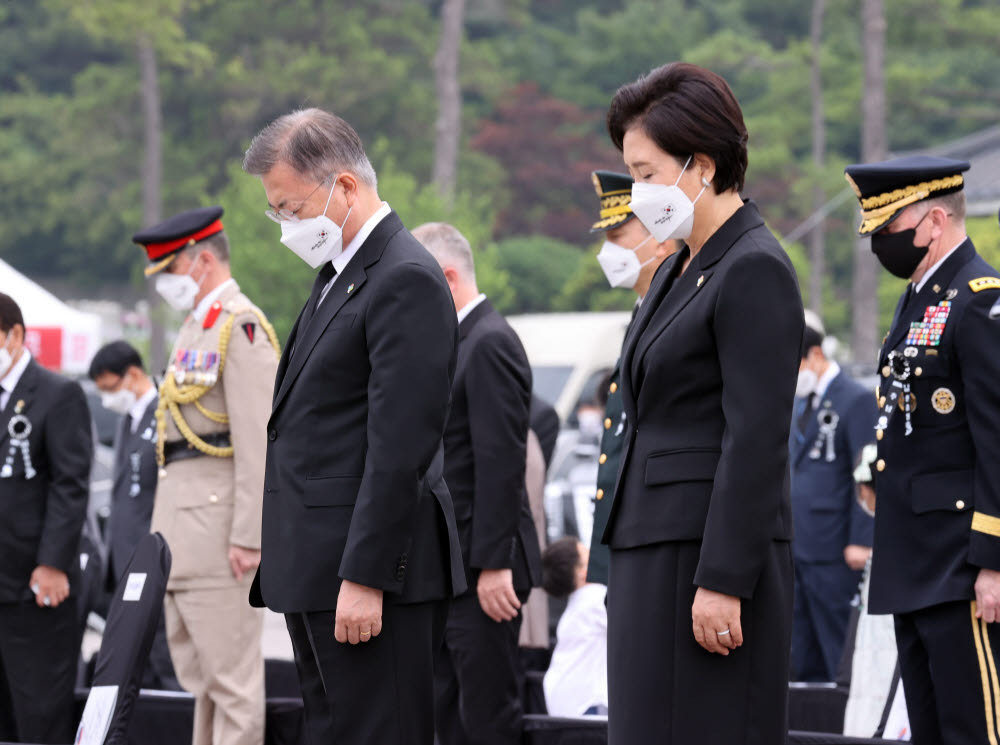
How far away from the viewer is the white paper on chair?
4238 mm

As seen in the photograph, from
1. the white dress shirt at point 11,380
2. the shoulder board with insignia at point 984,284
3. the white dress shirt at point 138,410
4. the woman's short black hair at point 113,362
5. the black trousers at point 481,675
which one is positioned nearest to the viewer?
the shoulder board with insignia at point 984,284

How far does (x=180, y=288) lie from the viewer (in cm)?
538

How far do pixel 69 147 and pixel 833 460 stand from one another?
25.0 meters

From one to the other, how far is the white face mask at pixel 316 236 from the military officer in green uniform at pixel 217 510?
1599 millimetres

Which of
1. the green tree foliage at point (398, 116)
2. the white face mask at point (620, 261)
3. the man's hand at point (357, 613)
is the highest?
the green tree foliage at point (398, 116)

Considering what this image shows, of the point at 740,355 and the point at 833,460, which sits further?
the point at 833,460

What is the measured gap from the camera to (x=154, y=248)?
17.6ft

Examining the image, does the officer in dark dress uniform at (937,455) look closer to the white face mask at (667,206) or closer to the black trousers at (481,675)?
the white face mask at (667,206)

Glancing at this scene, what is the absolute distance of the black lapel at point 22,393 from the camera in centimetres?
529

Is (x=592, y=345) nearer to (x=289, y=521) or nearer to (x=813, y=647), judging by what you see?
(x=813, y=647)

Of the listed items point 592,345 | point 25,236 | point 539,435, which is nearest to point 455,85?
point 592,345

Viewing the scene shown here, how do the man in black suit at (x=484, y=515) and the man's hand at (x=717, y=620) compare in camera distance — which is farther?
the man in black suit at (x=484, y=515)

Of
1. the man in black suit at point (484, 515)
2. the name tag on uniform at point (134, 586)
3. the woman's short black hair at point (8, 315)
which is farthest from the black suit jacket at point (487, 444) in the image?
the woman's short black hair at point (8, 315)

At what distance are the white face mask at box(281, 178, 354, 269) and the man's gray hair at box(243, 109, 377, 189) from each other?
48 mm
